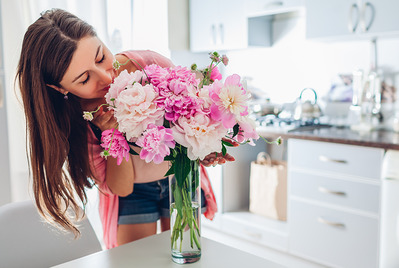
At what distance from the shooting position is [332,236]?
2.48 m

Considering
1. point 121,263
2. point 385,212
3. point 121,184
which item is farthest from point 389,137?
point 121,263

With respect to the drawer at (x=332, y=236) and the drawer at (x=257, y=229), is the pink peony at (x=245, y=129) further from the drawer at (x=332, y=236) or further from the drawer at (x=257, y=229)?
the drawer at (x=257, y=229)

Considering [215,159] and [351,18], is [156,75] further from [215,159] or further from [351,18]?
[351,18]

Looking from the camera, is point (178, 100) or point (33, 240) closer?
point (178, 100)

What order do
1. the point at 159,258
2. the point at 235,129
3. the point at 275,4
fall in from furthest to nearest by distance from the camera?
the point at 275,4
the point at 159,258
the point at 235,129

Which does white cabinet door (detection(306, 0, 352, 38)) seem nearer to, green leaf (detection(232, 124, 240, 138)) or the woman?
the woman

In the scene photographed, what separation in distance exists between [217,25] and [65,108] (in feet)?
7.45

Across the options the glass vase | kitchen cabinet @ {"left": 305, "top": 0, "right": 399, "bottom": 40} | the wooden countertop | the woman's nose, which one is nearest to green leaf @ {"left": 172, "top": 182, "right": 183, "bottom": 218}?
the glass vase

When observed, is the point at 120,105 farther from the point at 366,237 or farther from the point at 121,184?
the point at 366,237

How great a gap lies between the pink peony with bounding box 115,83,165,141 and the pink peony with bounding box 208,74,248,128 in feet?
0.38

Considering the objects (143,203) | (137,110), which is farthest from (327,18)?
(137,110)

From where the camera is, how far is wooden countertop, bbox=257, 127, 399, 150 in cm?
223

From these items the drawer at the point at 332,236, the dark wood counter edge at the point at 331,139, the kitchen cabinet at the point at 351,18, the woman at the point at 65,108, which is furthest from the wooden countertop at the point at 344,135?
the woman at the point at 65,108

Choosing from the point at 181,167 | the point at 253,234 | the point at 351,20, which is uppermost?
the point at 351,20
